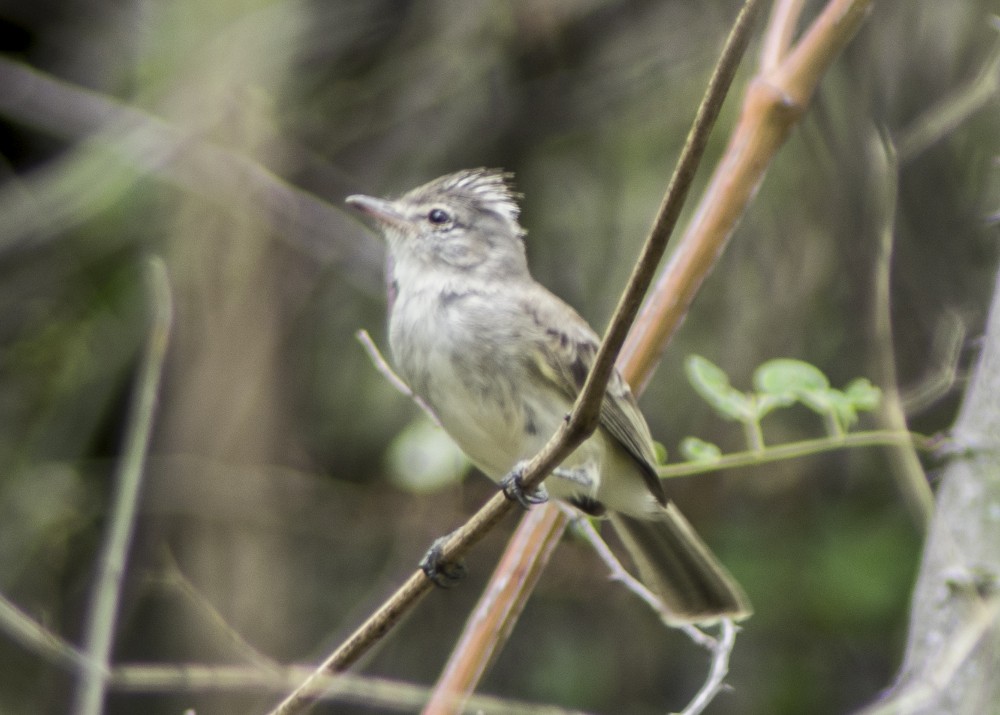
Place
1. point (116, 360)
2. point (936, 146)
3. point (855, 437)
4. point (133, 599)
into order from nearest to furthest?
point (855, 437) < point (936, 146) < point (133, 599) < point (116, 360)

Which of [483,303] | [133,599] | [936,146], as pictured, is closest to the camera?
[483,303]

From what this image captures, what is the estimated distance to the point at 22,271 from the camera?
5609mm

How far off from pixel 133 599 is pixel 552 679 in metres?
1.76

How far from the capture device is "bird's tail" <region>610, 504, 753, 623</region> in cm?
325

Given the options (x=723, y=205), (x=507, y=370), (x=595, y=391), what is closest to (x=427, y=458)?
(x=507, y=370)

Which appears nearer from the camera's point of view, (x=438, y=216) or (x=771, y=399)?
(x=771, y=399)

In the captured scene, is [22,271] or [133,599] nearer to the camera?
[133,599]

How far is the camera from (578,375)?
3.14 metres

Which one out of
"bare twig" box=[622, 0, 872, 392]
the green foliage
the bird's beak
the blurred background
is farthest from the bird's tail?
the blurred background

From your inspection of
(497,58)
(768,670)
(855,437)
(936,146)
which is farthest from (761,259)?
(855,437)

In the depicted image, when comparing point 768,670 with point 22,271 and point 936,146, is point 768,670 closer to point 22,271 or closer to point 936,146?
point 936,146

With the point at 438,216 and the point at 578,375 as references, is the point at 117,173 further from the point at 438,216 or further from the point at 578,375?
the point at 578,375

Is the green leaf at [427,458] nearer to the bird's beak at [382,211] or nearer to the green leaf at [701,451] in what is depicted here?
the bird's beak at [382,211]

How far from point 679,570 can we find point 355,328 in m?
2.62
